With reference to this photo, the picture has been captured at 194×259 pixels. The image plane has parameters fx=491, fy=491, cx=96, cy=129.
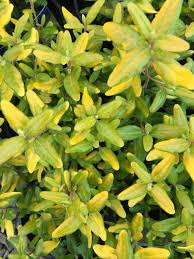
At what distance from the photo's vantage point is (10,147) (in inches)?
42.5

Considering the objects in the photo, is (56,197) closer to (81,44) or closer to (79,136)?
(79,136)

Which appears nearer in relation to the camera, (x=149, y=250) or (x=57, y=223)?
(x=149, y=250)

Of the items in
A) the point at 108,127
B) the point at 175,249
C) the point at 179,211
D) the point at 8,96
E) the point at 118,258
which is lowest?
the point at 175,249

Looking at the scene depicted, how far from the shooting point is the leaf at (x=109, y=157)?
1.32m

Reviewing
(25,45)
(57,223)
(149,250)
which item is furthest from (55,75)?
(149,250)

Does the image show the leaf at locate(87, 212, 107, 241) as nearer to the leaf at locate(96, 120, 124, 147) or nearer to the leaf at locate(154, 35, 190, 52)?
the leaf at locate(96, 120, 124, 147)

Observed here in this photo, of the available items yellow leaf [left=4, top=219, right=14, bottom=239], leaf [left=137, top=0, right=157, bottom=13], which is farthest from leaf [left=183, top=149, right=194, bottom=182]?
yellow leaf [left=4, top=219, right=14, bottom=239]

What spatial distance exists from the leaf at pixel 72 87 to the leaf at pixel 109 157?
171mm

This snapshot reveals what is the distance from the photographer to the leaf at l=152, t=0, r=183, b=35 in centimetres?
101

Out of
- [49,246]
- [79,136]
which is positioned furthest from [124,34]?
[49,246]

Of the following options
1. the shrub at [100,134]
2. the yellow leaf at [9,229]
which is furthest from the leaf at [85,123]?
the yellow leaf at [9,229]

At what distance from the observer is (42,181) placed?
1.44 metres

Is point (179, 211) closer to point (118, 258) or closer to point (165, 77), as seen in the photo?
point (118, 258)

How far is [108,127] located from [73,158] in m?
0.21
